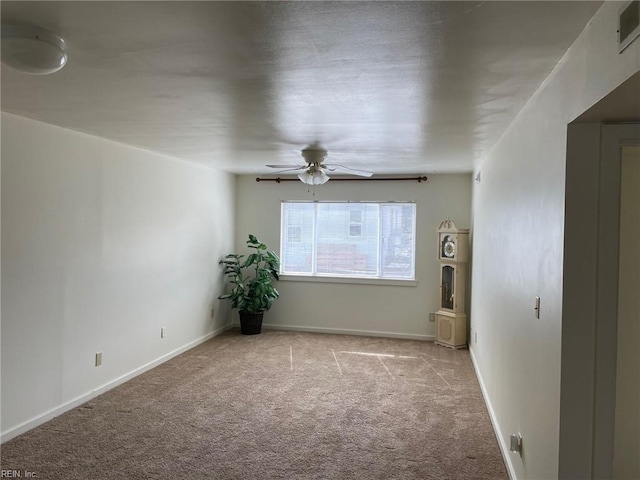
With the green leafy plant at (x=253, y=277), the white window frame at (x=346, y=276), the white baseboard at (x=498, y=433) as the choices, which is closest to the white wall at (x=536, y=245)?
the white baseboard at (x=498, y=433)

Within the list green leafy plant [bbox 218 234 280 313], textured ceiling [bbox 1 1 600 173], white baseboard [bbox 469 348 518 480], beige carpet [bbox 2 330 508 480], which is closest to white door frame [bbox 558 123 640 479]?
textured ceiling [bbox 1 1 600 173]

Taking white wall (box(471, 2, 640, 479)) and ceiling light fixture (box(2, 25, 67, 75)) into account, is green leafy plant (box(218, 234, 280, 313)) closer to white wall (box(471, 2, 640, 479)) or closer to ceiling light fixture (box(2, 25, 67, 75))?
white wall (box(471, 2, 640, 479))

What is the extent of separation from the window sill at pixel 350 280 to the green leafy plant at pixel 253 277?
228 millimetres

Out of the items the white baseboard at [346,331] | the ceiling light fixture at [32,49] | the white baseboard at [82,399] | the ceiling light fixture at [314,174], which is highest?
the ceiling light fixture at [32,49]

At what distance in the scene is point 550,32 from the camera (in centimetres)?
162

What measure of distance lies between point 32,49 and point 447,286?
5084 millimetres

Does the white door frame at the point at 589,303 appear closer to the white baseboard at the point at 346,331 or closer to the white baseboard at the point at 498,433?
the white baseboard at the point at 498,433

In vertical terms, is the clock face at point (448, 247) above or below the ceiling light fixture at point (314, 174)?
below

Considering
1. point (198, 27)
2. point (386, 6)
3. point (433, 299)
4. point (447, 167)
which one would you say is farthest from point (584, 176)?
point (433, 299)

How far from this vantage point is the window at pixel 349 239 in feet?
20.4

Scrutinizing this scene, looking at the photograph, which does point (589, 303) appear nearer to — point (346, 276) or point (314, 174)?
point (314, 174)

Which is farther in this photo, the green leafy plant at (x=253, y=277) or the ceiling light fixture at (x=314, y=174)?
the green leafy plant at (x=253, y=277)

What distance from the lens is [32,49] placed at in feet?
5.68

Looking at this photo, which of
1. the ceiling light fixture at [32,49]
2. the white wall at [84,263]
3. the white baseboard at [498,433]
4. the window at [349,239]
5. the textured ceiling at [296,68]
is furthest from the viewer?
the window at [349,239]
